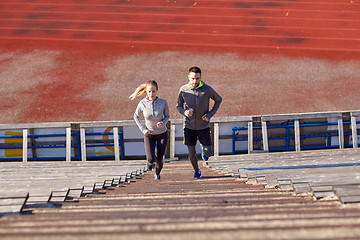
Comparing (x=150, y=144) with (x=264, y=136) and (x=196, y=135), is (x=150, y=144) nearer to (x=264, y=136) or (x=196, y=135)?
(x=196, y=135)

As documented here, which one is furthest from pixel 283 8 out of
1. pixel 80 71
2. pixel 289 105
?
pixel 80 71

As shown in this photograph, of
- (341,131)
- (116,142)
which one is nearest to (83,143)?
(116,142)

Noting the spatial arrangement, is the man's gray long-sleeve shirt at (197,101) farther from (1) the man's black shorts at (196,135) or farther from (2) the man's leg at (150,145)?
(2) the man's leg at (150,145)

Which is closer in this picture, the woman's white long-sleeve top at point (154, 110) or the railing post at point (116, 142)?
the woman's white long-sleeve top at point (154, 110)

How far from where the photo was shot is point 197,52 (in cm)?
1847

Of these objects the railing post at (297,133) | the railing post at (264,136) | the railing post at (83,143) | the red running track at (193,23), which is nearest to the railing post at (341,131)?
the railing post at (297,133)

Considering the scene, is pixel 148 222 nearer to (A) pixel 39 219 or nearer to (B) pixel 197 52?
(A) pixel 39 219

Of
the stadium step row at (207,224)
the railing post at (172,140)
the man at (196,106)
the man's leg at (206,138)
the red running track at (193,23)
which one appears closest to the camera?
the stadium step row at (207,224)

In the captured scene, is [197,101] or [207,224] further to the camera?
[197,101]

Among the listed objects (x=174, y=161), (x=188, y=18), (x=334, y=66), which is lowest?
(x=174, y=161)

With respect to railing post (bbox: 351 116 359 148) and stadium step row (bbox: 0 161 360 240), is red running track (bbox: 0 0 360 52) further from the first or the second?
stadium step row (bbox: 0 161 360 240)

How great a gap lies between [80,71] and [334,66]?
988 cm

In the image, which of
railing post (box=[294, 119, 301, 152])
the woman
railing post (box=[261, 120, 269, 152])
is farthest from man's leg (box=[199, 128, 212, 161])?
railing post (box=[294, 119, 301, 152])

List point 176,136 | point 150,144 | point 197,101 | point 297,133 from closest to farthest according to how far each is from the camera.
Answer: point 197,101 < point 150,144 < point 297,133 < point 176,136
